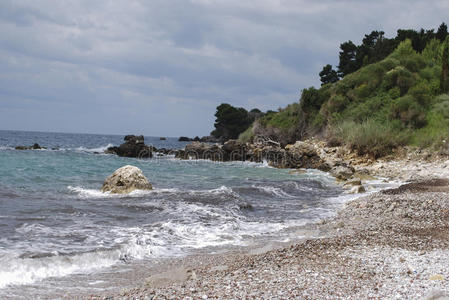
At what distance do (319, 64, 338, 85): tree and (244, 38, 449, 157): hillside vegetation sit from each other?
13237mm

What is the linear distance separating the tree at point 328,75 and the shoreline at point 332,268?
163 feet

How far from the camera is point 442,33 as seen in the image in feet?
159

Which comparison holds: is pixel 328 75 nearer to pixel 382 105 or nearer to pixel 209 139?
pixel 382 105

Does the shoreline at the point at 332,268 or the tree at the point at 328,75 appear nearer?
the shoreline at the point at 332,268

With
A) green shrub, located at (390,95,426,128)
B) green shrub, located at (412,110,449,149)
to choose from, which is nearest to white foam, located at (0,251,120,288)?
green shrub, located at (412,110,449,149)

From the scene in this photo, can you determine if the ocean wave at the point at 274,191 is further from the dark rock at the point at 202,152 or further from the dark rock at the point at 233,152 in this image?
the dark rock at the point at 202,152

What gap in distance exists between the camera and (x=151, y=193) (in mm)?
14109

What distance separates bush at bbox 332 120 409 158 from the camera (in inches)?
1002

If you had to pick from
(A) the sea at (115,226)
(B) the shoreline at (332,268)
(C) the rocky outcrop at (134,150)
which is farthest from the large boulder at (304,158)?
(B) the shoreline at (332,268)

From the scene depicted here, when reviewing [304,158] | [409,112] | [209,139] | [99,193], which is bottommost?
[99,193]

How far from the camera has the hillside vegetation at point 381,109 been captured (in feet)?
85.3

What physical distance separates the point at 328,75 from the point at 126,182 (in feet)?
157

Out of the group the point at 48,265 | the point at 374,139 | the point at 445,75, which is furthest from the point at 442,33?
the point at 48,265

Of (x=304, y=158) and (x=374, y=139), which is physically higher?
(x=374, y=139)
